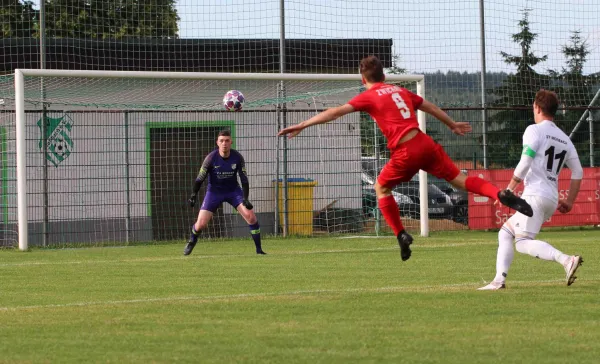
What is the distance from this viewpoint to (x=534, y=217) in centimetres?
1018

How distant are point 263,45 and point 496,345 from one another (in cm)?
1656

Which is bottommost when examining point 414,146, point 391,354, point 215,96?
point 391,354

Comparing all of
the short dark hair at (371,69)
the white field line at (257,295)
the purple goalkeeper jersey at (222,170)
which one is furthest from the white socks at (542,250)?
the purple goalkeeper jersey at (222,170)

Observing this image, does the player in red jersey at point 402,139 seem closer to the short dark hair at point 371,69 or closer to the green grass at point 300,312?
the short dark hair at point 371,69

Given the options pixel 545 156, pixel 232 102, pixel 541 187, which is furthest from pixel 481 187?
pixel 232 102

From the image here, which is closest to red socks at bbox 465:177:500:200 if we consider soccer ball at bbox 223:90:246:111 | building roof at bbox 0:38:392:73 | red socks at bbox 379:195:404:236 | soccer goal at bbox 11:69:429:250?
red socks at bbox 379:195:404:236

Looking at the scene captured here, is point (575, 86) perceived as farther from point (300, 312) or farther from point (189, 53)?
point (300, 312)

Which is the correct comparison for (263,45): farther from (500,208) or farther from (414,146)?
(414,146)

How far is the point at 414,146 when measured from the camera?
10258 millimetres

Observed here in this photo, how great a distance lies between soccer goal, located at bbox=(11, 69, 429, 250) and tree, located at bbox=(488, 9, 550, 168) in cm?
235

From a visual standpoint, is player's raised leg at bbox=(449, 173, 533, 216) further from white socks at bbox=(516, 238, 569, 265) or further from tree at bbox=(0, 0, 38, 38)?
tree at bbox=(0, 0, 38, 38)

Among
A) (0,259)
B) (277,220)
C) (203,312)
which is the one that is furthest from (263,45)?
(203,312)

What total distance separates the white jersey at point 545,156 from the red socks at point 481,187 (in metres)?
0.38

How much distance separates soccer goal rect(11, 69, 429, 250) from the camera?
21.1 m
